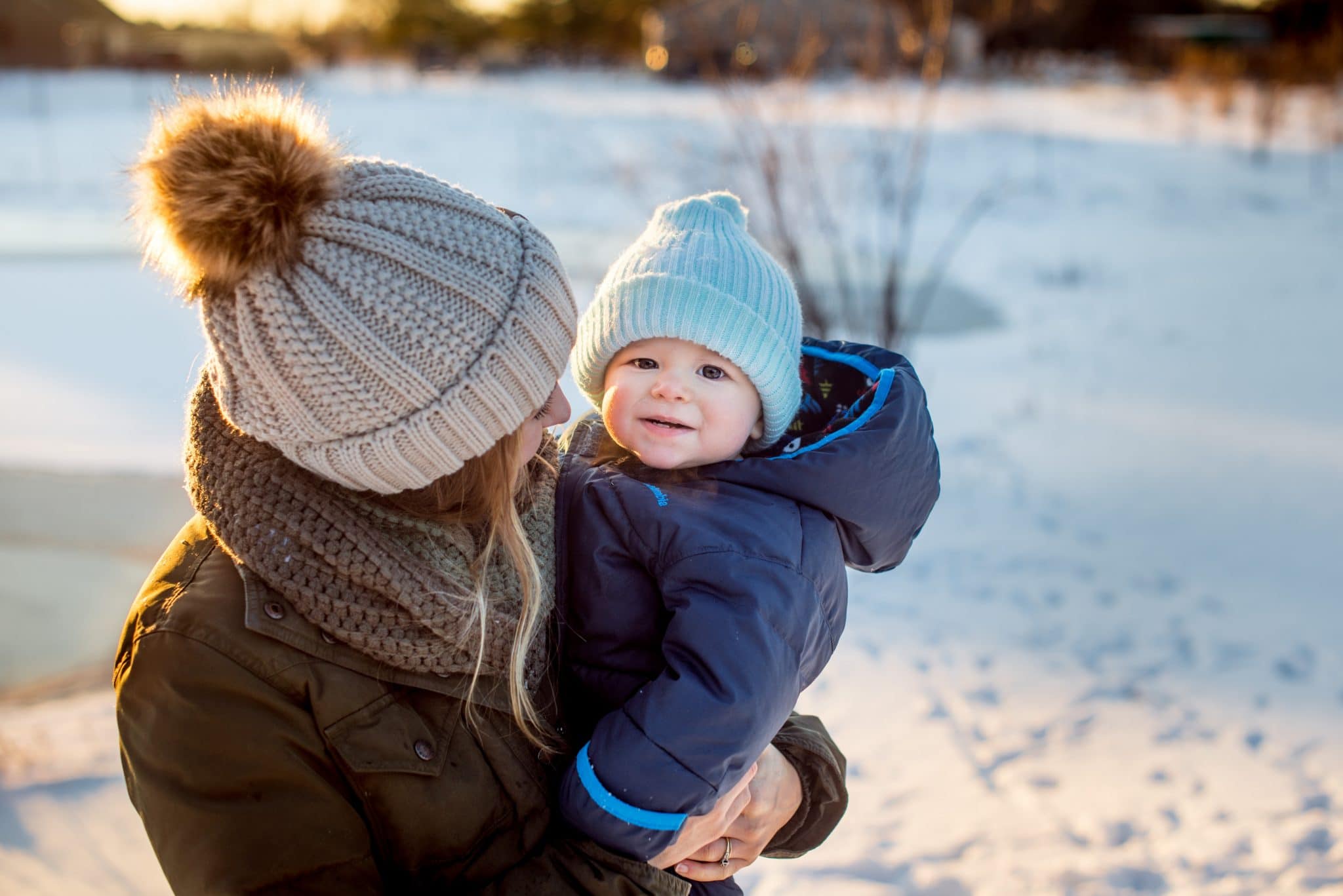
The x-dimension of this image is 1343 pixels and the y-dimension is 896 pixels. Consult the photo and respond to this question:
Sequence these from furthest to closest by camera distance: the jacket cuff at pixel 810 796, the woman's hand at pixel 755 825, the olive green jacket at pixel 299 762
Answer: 1. the jacket cuff at pixel 810 796
2. the woman's hand at pixel 755 825
3. the olive green jacket at pixel 299 762

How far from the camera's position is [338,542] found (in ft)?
4.19

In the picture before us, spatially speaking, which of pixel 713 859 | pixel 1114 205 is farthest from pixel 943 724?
pixel 1114 205

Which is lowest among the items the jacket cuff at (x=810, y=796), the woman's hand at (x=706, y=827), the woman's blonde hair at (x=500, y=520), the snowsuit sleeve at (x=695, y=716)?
the jacket cuff at (x=810, y=796)

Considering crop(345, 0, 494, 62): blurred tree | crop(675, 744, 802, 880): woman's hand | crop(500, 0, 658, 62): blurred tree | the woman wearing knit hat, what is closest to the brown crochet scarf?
the woman wearing knit hat

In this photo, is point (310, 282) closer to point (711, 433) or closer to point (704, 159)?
point (711, 433)

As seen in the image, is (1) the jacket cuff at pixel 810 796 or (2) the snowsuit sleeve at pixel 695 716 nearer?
(2) the snowsuit sleeve at pixel 695 716

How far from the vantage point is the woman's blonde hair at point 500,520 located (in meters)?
1.40

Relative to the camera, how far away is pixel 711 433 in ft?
5.47

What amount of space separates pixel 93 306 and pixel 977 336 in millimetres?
6253

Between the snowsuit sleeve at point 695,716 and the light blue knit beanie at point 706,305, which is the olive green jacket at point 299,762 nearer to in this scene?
the snowsuit sleeve at point 695,716

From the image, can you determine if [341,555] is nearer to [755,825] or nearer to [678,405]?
[678,405]

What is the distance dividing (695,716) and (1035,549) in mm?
3705

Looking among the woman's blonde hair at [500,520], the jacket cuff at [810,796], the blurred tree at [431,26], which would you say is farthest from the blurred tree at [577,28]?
the woman's blonde hair at [500,520]

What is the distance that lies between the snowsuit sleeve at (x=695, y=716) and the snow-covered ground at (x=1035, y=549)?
0.76m
